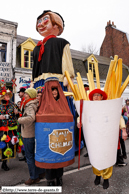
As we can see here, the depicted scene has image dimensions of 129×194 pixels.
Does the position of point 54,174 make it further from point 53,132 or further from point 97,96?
point 97,96

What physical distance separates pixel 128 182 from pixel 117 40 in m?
16.4

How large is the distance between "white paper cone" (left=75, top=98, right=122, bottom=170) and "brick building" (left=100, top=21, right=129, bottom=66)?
15.2m

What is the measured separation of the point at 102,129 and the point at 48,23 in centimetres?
238

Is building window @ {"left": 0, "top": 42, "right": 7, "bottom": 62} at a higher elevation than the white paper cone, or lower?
higher

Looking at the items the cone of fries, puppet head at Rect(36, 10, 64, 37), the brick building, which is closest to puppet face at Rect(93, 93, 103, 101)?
the cone of fries

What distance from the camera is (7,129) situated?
315 centimetres

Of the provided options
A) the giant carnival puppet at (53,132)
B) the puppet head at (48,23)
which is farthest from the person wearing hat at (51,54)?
the giant carnival puppet at (53,132)

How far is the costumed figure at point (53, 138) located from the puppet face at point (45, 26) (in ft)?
5.59

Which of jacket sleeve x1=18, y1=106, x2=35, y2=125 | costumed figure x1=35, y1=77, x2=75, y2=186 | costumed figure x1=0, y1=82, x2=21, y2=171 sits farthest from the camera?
costumed figure x1=0, y1=82, x2=21, y2=171

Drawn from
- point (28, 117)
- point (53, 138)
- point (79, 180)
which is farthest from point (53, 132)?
point (79, 180)

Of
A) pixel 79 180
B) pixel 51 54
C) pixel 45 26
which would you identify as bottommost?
pixel 79 180

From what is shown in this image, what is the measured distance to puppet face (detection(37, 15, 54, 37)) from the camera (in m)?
3.11

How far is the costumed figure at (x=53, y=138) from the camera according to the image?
6.53ft

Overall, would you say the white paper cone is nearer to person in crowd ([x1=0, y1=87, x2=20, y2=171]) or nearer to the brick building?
person in crowd ([x1=0, y1=87, x2=20, y2=171])
